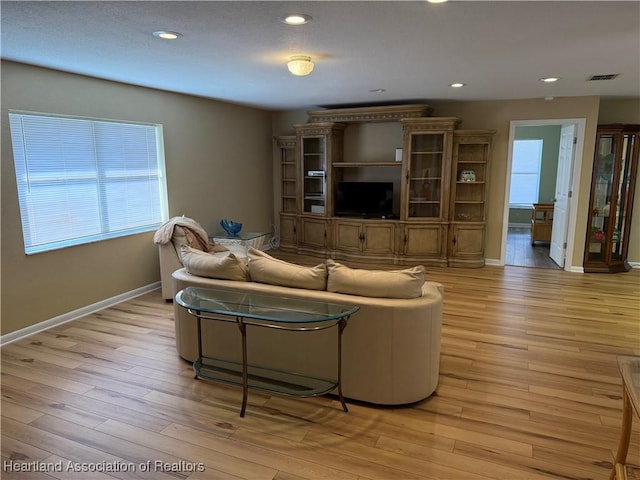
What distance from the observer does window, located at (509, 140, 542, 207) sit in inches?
374

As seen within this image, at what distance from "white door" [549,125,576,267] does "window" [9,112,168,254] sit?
5.60 meters

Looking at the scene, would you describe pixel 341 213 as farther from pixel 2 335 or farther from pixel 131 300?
pixel 2 335

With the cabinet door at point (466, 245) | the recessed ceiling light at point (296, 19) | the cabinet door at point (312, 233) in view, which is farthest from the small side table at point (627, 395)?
the cabinet door at point (312, 233)

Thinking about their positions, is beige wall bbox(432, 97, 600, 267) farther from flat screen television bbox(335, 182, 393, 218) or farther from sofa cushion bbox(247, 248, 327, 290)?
sofa cushion bbox(247, 248, 327, 290)

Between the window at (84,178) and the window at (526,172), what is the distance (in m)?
7.59

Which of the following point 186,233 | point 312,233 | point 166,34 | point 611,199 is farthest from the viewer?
point 312,233

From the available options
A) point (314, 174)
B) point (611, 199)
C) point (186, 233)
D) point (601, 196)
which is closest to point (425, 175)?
point (314, 174)

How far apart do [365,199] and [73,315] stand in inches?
170

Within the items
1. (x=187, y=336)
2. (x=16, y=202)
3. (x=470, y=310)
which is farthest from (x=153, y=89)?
(x=470, y=310)

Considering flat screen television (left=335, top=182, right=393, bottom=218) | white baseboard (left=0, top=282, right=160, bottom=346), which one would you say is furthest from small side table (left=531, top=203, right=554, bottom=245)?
white baseboard (left=0, top=282, right=160, bottom=346)

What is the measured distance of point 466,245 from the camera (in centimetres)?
637

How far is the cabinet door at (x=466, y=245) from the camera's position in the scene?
6.32 meters

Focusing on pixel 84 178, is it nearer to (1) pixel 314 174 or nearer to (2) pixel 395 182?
(1) pixel 314 174

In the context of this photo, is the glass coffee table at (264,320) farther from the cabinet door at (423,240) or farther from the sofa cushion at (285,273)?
the cabinet door at (423,240)
